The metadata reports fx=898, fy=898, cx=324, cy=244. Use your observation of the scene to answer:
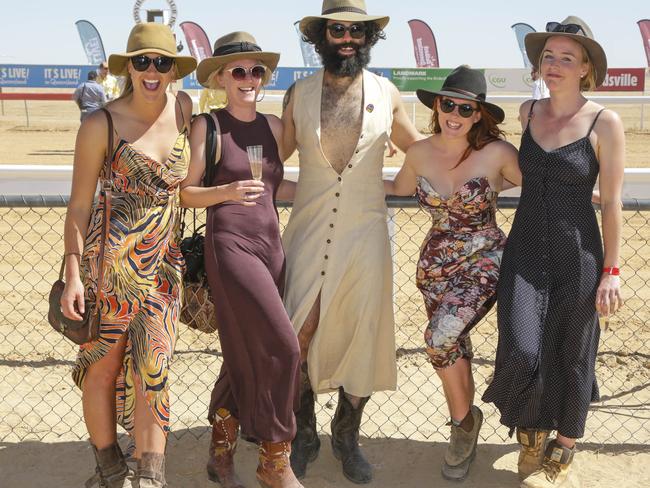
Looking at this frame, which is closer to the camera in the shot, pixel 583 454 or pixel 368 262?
pixel 368 262

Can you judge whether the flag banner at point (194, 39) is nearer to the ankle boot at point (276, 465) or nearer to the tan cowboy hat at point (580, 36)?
the tan cowboy hat at point (580, 36)

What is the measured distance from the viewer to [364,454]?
196 inches

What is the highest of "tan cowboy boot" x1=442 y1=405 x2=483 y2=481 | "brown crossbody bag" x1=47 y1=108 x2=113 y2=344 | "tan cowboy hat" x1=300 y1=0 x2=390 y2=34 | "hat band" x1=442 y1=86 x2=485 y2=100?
"tan cowboy hat" x1=300 y1=0 x2=390 y2=34

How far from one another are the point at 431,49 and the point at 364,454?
3235 cm

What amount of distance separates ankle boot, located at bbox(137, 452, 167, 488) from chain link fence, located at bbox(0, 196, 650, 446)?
1334 mm

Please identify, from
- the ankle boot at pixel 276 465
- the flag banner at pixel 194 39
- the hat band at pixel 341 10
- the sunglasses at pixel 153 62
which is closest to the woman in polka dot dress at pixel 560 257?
the hat band at pixel 341 10

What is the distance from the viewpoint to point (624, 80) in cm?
2892

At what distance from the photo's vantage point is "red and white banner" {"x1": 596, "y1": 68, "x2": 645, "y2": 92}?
2838cm

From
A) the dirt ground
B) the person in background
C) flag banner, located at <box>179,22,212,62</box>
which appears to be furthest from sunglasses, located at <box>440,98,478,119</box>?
flag banner, located at <box>179,22,212,62</box>

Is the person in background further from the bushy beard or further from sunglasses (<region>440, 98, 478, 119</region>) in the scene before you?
sunglasses (<region>440, 98, 478, 119</region>)

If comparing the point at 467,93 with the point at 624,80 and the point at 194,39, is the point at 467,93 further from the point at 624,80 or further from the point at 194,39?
the point at 194,39

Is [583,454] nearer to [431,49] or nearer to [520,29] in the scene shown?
[520,29]

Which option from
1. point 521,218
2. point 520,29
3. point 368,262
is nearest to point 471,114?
point 521,218

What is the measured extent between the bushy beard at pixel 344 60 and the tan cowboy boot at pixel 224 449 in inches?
70.6
